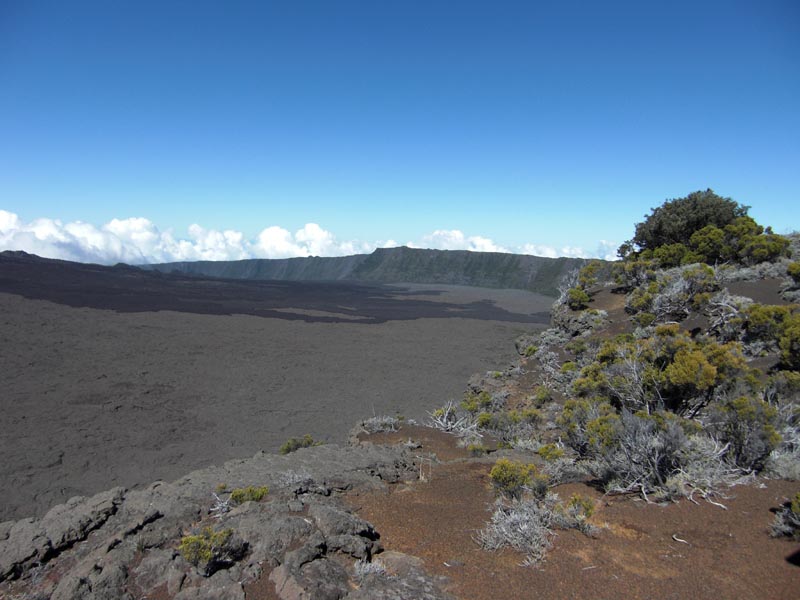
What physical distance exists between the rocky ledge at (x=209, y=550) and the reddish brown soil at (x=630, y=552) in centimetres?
44

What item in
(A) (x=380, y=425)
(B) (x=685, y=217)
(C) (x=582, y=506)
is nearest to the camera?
(C) (x=582, y=506)

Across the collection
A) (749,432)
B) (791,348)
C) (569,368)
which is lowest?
(569,368)

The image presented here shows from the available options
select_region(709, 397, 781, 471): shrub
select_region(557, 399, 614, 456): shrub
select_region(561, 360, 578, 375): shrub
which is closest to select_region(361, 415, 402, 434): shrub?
select_region(557, 399, 614, 456): shrub

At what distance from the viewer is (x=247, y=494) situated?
556 centimetres

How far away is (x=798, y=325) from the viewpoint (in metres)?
8.50

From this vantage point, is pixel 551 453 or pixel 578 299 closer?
pixel 551 453

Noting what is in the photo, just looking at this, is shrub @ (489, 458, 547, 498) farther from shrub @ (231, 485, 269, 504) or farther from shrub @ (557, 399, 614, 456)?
shrub @ (231, 485, 269, 504)

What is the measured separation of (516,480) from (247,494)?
3.33m

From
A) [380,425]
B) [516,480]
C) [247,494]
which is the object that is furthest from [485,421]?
[247,494]

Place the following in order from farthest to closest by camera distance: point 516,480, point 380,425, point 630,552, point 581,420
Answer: point 380,425
point 581,420
point 516,480
point 630,552

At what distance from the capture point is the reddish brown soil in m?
3.32

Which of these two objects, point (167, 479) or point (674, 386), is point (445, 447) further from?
point (167, 479)

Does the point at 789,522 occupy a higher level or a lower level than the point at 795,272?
lower

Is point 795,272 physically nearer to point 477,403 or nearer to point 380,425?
point 477,403
